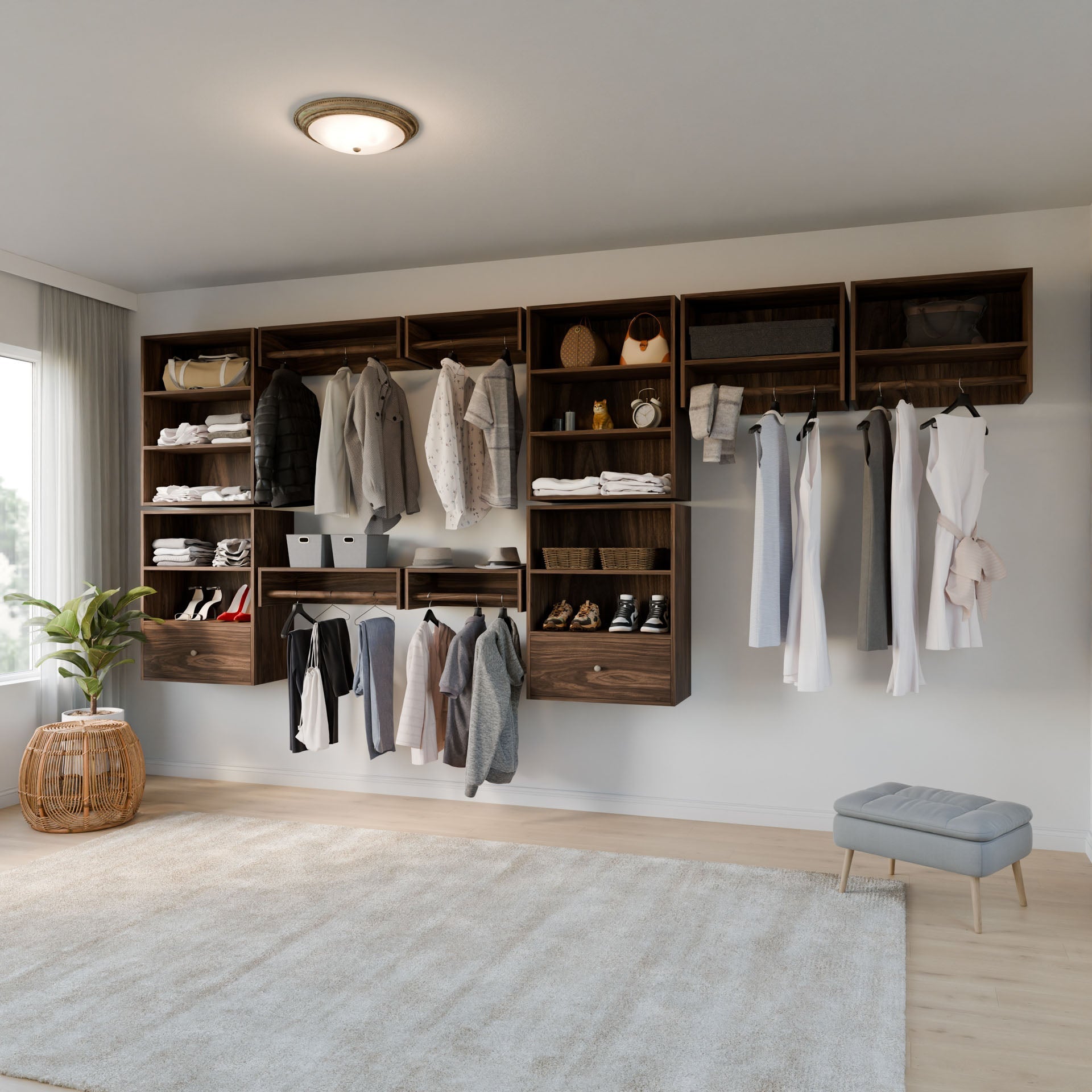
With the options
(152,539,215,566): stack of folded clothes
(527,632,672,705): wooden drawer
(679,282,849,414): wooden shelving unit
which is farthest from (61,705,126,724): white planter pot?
(679,282,849,414): wooden shelving unit

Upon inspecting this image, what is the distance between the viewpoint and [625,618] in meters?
4.28

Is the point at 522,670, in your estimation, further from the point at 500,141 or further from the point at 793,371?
the point at 500,141

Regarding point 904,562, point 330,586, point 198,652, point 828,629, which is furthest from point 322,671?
point 904,562

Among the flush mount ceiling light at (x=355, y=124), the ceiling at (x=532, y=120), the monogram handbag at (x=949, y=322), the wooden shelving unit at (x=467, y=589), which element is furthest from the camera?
the wooden shelving unit at (x=467, y=589)

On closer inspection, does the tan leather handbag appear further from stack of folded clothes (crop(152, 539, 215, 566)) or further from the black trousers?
stack of folded clothes (crop(152, 539, 215, 566))

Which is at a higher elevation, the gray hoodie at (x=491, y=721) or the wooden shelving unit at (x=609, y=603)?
the wooden shelving unit at (x=609, y=603)

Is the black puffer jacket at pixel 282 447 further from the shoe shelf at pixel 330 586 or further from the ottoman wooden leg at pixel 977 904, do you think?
the ottoman wooden leg at pixel 977 904

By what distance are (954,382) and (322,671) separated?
3104 mm

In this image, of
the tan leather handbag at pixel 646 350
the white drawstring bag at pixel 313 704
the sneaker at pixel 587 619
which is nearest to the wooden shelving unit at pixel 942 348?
the tan leather handbag at pixel 646 350

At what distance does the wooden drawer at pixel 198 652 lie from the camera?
481 centimetres

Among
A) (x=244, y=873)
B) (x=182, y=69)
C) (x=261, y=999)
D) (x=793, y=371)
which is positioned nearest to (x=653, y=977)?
(x=261, y=999)

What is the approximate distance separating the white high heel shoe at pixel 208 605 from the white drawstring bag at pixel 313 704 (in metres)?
0.69

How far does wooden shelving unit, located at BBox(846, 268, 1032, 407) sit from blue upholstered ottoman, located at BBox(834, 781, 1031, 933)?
64.0 inches

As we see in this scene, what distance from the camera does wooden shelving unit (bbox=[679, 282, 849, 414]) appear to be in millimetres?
4047
